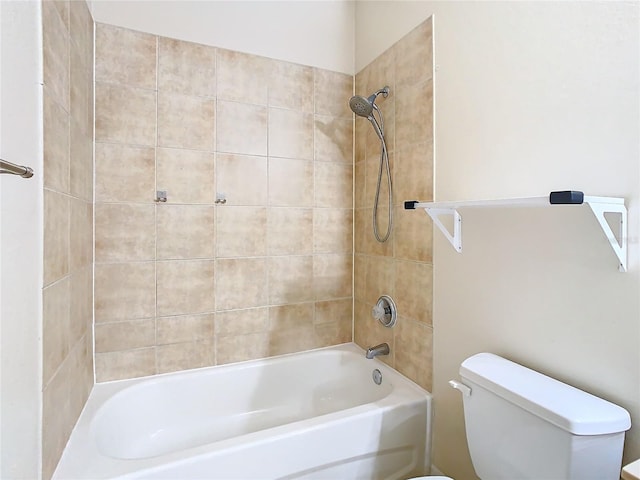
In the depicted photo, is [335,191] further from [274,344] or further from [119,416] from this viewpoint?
[119,416]

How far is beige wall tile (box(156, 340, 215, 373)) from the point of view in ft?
5.75

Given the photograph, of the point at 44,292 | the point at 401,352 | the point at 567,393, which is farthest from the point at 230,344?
the point at 567,393

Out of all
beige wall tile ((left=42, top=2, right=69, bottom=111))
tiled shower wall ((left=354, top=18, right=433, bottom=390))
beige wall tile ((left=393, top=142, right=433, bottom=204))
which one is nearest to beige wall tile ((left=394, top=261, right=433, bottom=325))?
tiled shower wall ((left=354, top=18, right=433, bottom=390))

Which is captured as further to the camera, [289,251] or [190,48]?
[289,251]

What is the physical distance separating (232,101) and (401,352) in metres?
1.61

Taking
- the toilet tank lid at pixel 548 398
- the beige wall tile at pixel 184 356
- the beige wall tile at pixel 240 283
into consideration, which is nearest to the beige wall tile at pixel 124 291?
the beige wall tile at pixel 184 356

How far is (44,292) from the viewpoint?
969 millimetres

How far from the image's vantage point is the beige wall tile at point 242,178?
5.98ft

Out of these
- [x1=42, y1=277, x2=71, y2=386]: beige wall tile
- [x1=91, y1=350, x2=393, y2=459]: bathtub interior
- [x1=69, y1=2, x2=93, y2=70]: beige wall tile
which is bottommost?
[x1=91, y1=350, x2=393, y2=459]: bathtub interior

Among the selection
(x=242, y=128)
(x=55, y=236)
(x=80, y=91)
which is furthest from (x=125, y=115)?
(x=55, y=236)

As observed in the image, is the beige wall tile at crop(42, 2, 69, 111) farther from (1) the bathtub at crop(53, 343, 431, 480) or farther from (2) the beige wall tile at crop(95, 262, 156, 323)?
(1) the bathtub at crop(53, 343, 431, 480)

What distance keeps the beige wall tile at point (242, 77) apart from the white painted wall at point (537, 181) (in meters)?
0.87

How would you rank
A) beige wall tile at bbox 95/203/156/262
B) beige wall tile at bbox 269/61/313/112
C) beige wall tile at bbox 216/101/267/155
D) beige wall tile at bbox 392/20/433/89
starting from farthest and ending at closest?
beige wall tile at bbox 269/61/313/112 → beige wall tile at bbox 216/101/267/155 → beige wall tile at bbox 95/203/156/262 → beige wall tile at bbox 392/20/433/89

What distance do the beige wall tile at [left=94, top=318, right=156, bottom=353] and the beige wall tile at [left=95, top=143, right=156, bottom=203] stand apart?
616 mm
